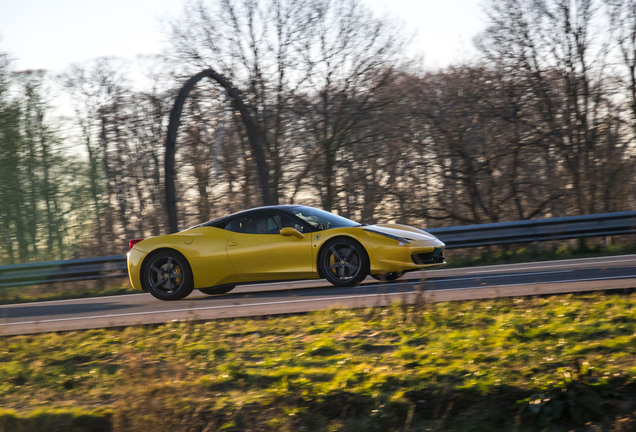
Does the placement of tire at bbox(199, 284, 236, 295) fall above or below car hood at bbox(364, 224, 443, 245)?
below

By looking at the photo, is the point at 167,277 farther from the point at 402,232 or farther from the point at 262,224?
the point at 402,232

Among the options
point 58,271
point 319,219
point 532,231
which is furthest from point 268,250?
point 58,271

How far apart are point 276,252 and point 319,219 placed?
833mm

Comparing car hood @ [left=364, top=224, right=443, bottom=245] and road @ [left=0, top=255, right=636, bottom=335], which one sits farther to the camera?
car hood @ [left=364, top=224, right=443, bottom=245]

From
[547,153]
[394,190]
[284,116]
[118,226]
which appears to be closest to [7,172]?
[118,226]

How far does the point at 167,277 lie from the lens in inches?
417

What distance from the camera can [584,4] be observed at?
22.3 m

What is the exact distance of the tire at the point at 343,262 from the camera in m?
9.77

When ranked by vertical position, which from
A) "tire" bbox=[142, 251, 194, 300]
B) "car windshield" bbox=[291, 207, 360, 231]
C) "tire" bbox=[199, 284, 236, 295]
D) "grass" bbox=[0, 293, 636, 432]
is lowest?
Answer: "grass" bbox=[0, 293, 636, 432]

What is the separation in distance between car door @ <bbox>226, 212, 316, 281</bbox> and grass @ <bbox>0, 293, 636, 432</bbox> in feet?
7.86

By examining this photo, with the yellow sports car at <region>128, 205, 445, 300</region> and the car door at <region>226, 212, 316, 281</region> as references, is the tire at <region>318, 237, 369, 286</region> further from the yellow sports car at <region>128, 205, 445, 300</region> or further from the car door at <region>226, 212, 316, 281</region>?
the car door at <region>226, 212, 316, 281</region>

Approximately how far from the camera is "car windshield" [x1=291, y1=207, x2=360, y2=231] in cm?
1013

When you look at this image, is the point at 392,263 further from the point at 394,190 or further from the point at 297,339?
the point at 394,190

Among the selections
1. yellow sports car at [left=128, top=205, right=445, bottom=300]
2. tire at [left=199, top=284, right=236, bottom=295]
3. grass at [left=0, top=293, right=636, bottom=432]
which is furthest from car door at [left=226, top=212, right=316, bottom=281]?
grass at [left=0, top=293, right=636, bottom=432]
